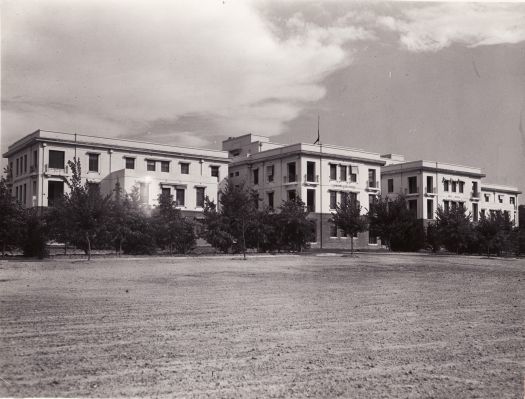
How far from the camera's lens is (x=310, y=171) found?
52031 millimetres

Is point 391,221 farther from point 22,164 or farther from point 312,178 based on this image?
point 22,164

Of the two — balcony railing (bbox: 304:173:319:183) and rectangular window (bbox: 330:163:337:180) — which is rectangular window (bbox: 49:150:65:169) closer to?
balcony railing (bbox: 304:173:319:183)

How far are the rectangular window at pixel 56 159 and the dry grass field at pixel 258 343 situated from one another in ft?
106

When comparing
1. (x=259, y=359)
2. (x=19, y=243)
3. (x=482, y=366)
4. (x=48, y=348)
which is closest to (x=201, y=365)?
(x=259, y=359)

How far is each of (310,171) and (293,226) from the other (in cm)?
1419

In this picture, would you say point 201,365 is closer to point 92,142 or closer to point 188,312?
point 188,312

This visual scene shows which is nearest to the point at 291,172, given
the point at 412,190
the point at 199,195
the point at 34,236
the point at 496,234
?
the point at 199,195

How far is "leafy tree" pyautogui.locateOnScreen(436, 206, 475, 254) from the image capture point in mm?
43062

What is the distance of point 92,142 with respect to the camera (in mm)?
46062

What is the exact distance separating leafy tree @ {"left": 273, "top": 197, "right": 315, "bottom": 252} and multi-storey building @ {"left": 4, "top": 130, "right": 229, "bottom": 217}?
11481mm

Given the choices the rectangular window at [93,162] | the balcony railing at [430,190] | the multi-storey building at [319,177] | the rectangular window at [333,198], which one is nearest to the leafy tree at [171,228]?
the rectangular window at [93,162]

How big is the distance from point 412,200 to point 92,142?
36.9 meters

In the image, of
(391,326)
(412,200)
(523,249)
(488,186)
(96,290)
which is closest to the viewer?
(391,326)

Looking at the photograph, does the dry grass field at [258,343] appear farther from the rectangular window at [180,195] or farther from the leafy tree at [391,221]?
the rectangular window at [180,195]
